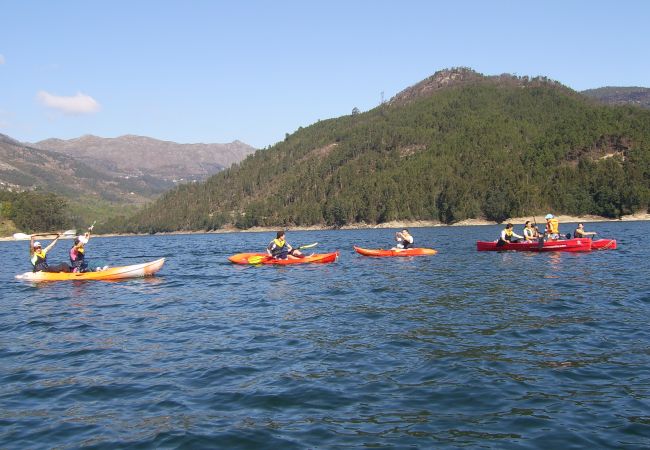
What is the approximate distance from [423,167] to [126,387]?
189928 mm

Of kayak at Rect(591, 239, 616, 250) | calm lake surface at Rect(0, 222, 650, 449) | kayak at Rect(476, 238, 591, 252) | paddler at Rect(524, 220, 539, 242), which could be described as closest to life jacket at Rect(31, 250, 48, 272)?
calm lake surface at Rect(0, 222, 650, 449)

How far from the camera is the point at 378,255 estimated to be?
1596 inches

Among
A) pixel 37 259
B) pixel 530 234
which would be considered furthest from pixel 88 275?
pixel 530 234

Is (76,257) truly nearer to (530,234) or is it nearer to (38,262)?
(38,262)

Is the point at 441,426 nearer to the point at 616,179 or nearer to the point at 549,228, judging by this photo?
the point at 549,228

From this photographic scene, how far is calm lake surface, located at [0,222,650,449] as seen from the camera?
27.6ft

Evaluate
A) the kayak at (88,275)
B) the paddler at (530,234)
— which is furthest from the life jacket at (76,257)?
the paddler at (530,234)

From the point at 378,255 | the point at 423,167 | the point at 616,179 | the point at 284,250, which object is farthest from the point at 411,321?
the point at 423,167

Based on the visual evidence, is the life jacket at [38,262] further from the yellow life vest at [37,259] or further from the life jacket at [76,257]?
the life jacket at [76,257]

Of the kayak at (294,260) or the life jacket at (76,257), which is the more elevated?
the life jacket at (76,257)

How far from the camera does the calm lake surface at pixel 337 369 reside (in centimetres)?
841

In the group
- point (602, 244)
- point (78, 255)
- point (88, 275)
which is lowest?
point (88, 275)

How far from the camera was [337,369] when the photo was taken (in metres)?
11.6

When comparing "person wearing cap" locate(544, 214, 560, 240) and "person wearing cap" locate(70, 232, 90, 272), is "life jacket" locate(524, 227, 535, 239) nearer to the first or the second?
"person wearing cap" locate(544, 214, 560, 240)
